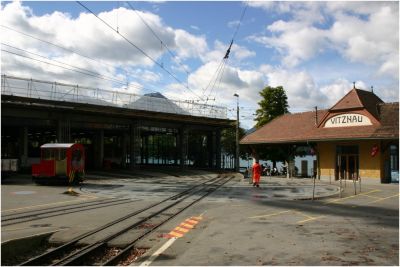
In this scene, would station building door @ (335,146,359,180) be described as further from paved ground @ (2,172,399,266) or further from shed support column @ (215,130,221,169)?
shed support column @ (215,130,221,169)

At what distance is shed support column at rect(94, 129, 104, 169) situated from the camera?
5456 centimetres

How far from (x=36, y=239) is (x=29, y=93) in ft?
94.9

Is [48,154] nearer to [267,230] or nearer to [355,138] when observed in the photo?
[267,230]

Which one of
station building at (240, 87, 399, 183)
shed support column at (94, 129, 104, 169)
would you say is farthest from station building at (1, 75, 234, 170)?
station building at (240, 87, 399, 183)

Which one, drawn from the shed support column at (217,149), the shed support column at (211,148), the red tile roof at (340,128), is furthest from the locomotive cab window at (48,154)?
the shed support column at (211,148)

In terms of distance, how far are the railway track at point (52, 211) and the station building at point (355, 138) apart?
58.6ft

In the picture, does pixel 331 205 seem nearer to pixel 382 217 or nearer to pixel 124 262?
pixel 382 217

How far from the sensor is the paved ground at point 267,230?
9.49 m

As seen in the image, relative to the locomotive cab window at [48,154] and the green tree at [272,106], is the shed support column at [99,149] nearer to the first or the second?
the green tree at [272,106]

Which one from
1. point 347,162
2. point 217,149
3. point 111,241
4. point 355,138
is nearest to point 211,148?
point 217,149

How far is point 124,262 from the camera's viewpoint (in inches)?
379

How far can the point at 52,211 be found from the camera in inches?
680

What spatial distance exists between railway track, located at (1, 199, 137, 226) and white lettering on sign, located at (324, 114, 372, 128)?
21.0m

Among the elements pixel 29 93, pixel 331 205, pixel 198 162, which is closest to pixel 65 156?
pixel 29 93
